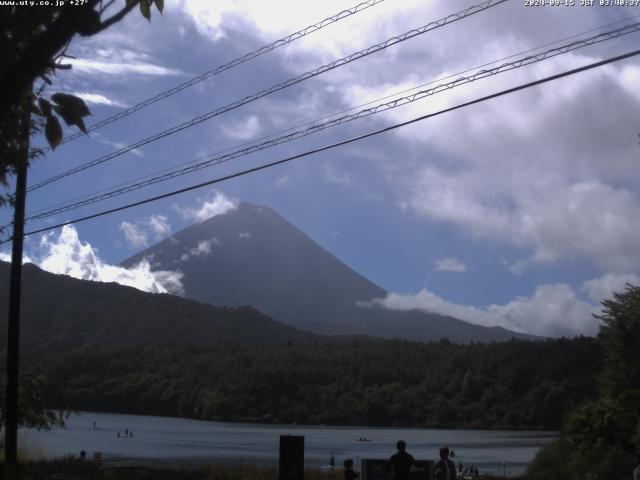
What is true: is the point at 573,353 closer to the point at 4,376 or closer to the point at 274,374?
the point at 274,374

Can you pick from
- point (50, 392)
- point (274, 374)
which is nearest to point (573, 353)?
point (274, 374)

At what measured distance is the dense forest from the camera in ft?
397

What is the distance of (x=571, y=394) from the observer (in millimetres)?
109625

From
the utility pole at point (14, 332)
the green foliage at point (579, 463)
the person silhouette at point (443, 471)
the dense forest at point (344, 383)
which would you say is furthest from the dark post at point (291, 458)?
the dense forest at point (344, 383)

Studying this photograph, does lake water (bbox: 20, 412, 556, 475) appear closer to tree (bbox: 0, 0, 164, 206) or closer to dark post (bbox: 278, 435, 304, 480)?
dark post (bbox: 278, 435, 304, 480)

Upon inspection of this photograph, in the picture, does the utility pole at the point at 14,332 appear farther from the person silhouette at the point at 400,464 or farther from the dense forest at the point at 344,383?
the dense forest at the point at 344,383

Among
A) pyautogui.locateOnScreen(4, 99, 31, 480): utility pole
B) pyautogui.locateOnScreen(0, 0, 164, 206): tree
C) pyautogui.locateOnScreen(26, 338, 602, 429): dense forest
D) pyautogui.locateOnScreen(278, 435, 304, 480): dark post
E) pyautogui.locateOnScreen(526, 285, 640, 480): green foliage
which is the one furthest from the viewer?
pyautogui.locateOnScreen(26, 338, 602, 429): dense forest

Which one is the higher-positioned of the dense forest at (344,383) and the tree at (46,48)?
the tree at (46,48)

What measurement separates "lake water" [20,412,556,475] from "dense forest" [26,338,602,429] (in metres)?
4.14

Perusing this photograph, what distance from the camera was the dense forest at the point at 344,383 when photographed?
121 metres

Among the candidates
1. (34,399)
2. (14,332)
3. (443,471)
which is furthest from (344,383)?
(443,471)

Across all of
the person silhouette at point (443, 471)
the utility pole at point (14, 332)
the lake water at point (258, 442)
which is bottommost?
the lake water at point (258, 442)

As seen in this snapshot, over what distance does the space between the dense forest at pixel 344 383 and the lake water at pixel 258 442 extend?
4142mm

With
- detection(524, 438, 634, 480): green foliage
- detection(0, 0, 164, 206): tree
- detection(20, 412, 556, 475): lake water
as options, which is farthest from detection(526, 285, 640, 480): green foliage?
detection(20, 412, 556, 475): lake water
